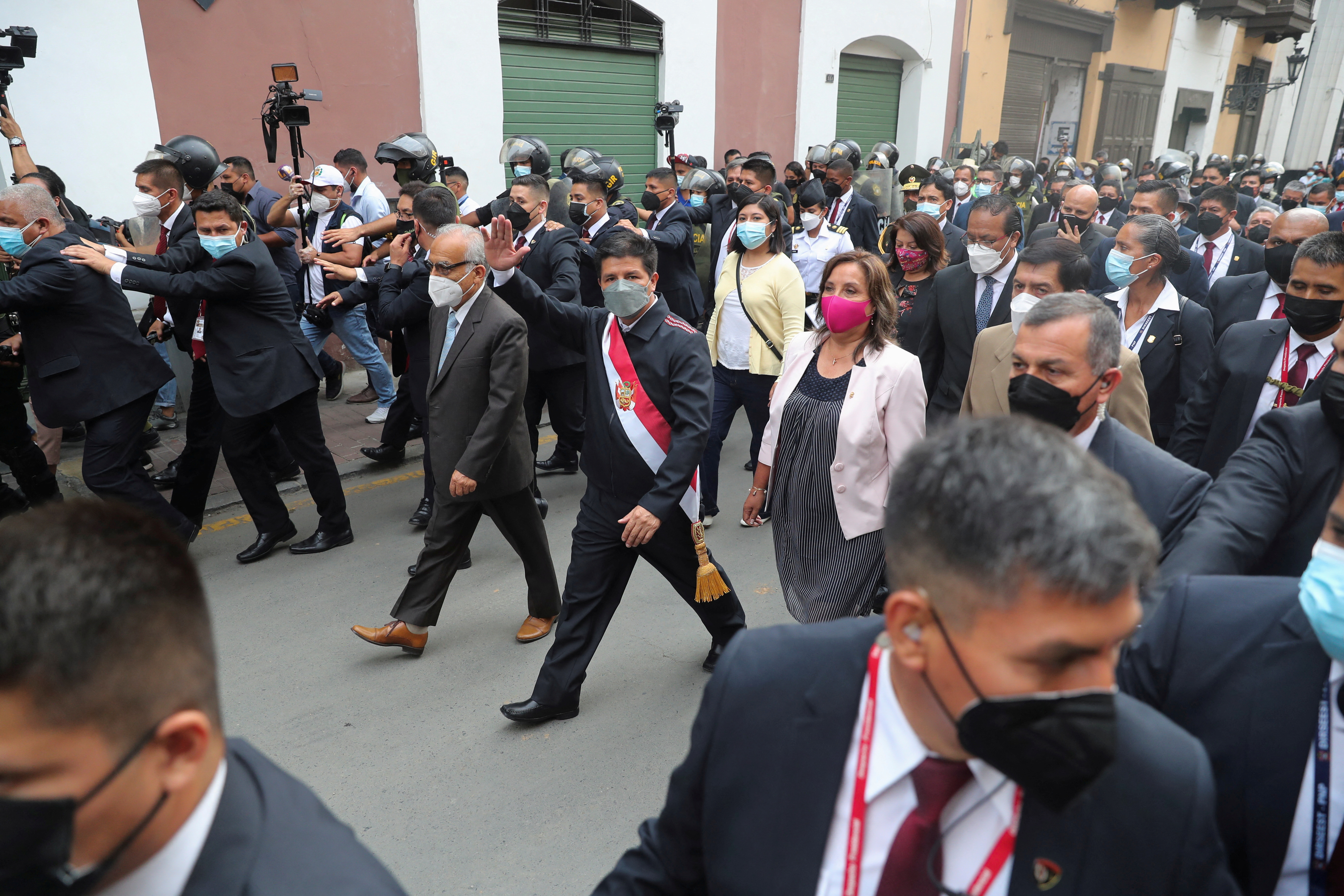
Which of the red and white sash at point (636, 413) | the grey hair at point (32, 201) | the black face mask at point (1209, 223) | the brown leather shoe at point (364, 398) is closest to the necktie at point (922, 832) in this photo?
the red and white sash at point (636, 413)

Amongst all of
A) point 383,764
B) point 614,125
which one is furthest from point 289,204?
point 614,125

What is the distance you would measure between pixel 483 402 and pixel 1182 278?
15.4ft

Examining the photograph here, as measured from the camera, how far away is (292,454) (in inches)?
224

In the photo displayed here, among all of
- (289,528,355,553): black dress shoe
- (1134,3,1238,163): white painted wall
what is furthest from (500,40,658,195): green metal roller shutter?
(1134,3,1238,163): white painted wall

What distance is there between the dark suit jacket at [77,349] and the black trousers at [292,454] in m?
0.57

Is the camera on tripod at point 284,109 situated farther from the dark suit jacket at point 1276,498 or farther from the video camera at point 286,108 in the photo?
the dark suit jacket at point 1276,498

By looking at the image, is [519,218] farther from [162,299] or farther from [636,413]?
[636,413]

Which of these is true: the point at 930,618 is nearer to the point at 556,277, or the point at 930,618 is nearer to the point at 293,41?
the point at 556,277

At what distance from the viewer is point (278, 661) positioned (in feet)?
14.3

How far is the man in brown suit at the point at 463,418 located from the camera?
13.9 ft

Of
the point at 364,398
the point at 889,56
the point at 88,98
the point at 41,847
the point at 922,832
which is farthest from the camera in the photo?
the point at 889,56

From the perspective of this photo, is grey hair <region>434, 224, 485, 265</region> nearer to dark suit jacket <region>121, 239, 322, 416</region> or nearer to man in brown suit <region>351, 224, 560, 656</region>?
man in brown suit <region>351, 224, 560, 656</region>

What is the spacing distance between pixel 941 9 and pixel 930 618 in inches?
764

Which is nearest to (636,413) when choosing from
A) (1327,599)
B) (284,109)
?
(1327,599)
